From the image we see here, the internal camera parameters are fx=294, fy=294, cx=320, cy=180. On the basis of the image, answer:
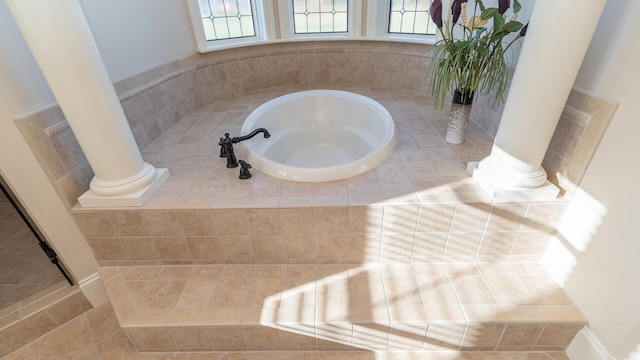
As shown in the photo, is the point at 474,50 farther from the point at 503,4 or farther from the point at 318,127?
the point at 318,127

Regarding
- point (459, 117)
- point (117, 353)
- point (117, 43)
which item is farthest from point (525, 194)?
point (117, 43)

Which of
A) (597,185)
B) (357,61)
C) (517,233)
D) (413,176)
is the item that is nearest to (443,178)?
(413,176)

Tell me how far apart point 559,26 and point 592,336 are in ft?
4.04

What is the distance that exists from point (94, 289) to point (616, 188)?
2434 millimetres

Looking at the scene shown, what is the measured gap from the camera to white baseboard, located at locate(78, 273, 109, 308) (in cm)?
154

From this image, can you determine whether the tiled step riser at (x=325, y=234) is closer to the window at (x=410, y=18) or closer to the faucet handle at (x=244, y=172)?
the faucet handle at (x=244, y=172)

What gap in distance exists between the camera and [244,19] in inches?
112

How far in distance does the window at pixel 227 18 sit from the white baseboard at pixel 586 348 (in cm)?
323

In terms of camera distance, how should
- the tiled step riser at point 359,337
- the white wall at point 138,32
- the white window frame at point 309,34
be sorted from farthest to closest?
1. the white window frame at point 309,34
2. the white wall at point 138,32
3. the tiled step riser at point 359,337

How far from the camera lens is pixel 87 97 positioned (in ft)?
3.92

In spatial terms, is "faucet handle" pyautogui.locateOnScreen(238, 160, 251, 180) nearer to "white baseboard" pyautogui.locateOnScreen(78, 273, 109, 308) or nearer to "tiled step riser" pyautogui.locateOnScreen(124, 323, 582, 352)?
"tiled step riser" pyautogui.locateOnScreen(124, 323, 582, 352)

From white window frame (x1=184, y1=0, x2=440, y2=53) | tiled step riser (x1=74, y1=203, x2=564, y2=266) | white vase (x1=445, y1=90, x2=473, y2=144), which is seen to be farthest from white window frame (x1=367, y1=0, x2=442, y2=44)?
tiled step riser (x1=74, y1=203, x2=564, y2=266)

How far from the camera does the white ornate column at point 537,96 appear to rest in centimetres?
105

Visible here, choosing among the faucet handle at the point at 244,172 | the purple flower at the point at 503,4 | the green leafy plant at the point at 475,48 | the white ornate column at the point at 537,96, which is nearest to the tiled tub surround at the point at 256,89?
the white ornate column at the point at 537,96
